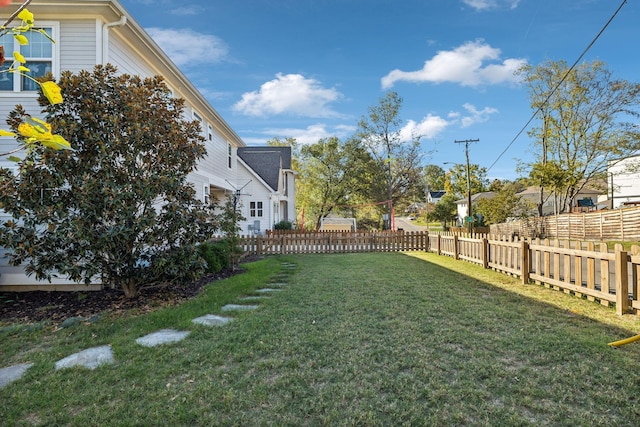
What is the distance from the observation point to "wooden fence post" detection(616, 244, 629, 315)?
479 centimetres

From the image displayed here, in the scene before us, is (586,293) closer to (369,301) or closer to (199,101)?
(369,301)

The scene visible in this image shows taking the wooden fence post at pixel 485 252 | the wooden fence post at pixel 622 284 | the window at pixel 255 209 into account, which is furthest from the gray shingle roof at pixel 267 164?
the wooden fence post at pixel 622 284

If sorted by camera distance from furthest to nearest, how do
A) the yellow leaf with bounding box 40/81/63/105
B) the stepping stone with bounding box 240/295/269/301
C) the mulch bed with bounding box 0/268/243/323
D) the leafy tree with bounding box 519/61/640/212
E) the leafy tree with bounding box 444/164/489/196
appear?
the leafy tree with bounding box 444/164/489/196 → the leafy tree with bounding box 519/61/640/212 → the stepping stone with bounding box 240/295/269/301 → the mulch bed with bounding box 0/268/243/323 → the yellow leaf with bounding box 40/81/63/105

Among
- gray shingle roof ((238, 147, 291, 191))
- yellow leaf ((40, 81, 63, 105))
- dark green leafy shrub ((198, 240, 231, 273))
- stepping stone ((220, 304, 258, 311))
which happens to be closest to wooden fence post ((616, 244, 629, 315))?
stepping stone ((220, 304, 258, 311))

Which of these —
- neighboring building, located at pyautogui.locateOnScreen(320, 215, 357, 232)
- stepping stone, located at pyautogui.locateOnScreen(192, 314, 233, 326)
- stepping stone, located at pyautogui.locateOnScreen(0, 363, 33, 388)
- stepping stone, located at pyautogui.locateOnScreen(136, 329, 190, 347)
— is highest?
neighboring building, located at pyautogui.locateOnScreen(320, 215, 357, 232)

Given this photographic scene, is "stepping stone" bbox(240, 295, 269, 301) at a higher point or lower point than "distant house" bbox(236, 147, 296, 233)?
lower

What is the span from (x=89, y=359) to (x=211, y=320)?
1.51 m

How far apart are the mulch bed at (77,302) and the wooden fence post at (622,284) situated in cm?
660

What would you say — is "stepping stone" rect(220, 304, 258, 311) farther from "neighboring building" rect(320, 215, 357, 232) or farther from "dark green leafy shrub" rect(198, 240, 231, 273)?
"neighboring building" rect(320, 215, 357, 232)

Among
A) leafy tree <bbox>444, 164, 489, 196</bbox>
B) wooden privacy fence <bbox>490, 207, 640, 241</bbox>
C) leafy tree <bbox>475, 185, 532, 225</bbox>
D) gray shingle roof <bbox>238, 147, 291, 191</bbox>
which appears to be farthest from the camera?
leafy tree <bbox>444, 164, 489, 196</bbox>

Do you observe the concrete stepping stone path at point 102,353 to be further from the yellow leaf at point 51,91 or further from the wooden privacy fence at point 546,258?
the wooden privacy fence at point 546,258

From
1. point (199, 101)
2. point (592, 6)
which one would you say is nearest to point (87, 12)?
point (199, 101)

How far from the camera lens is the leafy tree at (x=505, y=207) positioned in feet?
90.9

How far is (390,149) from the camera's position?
30.3 metres
